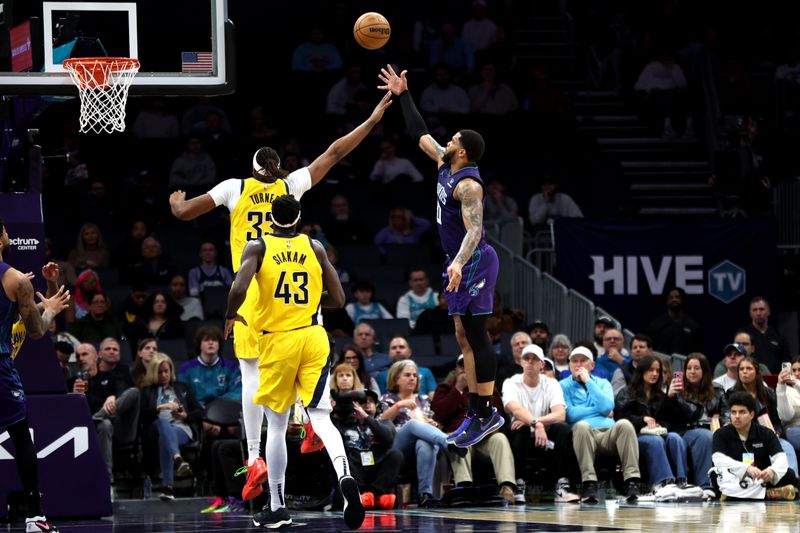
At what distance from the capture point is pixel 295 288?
10.8 meters

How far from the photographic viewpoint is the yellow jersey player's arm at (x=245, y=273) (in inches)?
417

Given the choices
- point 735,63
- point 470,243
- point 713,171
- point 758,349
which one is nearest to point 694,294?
point 758,349

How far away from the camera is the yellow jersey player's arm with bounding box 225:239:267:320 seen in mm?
10594

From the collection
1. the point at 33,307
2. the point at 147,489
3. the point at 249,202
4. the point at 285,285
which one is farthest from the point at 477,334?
the point at 147,489

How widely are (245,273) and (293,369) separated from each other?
31.4 inches

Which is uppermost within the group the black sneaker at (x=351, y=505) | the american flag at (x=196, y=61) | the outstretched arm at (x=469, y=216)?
the american flag at (x=196, y=61)

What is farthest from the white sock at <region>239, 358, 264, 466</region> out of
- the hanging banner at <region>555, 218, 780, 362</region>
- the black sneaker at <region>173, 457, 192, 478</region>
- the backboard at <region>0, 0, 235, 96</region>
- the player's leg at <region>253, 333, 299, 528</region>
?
the hanging banner at <region>555, 218, 780, 362</region>

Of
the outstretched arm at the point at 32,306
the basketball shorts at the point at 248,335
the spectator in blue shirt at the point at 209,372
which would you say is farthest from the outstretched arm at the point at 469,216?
the spectator in blue shirt at the point at 209,372

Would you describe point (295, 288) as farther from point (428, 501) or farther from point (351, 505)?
point (428, 501)

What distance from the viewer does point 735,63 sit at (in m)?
24.0

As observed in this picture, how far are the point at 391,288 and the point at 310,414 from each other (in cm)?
736

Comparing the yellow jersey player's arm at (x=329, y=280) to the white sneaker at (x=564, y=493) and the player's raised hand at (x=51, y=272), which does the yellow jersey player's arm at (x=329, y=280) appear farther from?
the white sneaker at (x=564, y=493)

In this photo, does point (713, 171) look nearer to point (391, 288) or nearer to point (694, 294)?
point (694, 294)

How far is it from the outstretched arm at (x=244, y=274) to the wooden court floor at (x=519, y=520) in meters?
1.87
